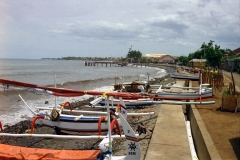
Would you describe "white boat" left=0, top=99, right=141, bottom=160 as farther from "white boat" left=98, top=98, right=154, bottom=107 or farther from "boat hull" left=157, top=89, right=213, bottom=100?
"boat hull" left=157, top=89, right=213, bottom=100

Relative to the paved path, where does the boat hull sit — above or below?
above

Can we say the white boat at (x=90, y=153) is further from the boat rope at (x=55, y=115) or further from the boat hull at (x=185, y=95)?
the boat hull at (x=185, y=95)

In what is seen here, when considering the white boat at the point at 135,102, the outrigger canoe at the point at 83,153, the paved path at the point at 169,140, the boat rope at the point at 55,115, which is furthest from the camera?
the white boat at the point at 135,102

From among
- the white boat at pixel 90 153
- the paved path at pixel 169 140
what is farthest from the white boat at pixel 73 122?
the white boat at pixel 90 153

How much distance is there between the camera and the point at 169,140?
25.4 feet

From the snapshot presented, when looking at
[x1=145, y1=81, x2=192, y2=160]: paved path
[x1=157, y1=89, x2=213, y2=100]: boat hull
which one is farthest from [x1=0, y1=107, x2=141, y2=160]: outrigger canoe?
[x1=157, y1=89, x2=213, y2=100]: boat hull

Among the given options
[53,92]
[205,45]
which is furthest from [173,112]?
[205,45]

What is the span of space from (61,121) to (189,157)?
5.64m

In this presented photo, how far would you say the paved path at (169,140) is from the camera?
6609 mm

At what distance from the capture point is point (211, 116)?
10852mm

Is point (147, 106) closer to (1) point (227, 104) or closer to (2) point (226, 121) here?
(1) point (227, 104)

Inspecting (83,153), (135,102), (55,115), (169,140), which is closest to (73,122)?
(55,115)

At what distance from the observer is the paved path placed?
6.61 m

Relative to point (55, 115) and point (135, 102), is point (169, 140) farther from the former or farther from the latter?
point (135, 102)
